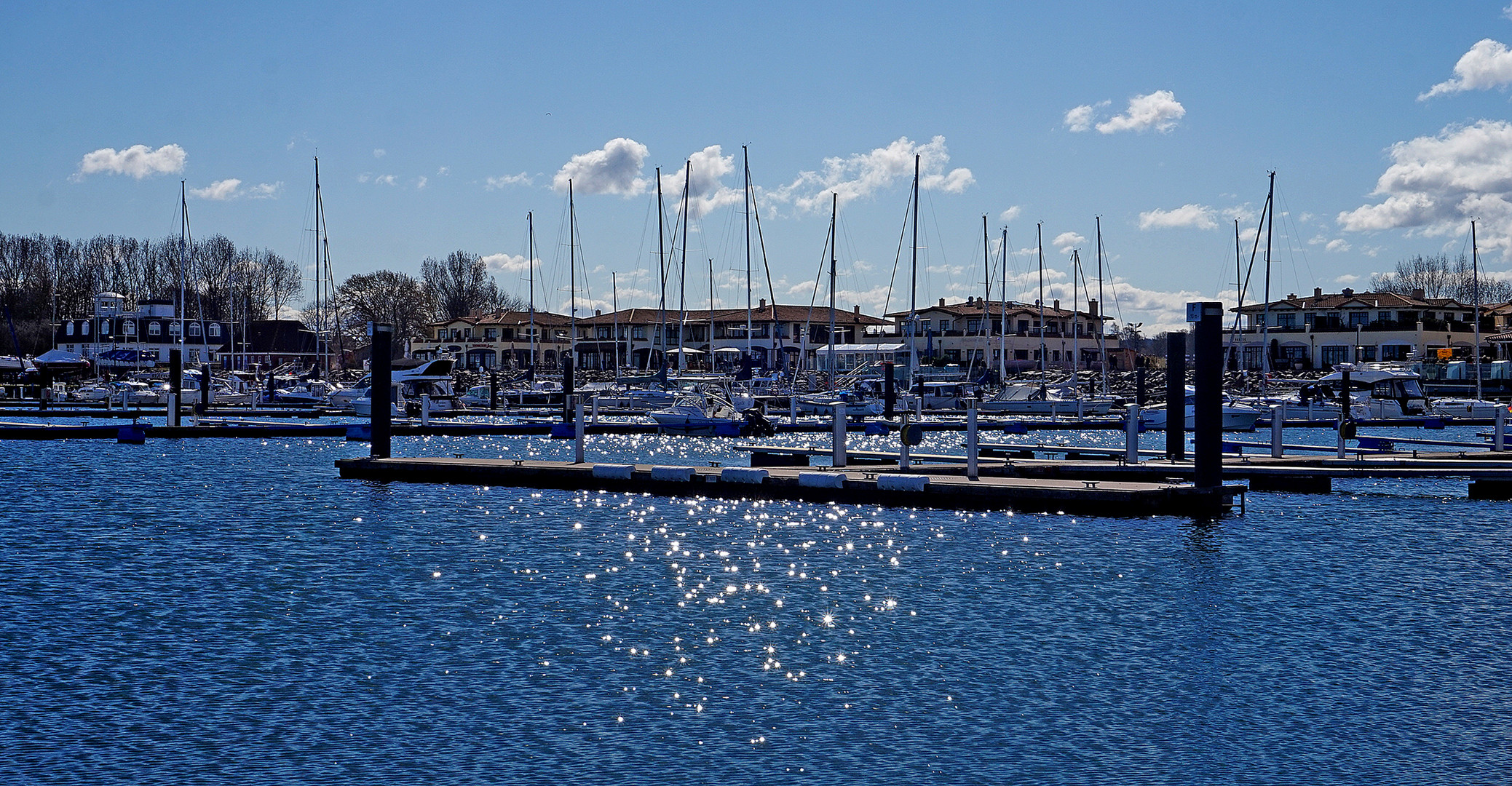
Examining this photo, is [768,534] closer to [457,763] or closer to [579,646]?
[579,646]

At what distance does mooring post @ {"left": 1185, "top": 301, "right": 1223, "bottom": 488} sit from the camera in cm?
2936

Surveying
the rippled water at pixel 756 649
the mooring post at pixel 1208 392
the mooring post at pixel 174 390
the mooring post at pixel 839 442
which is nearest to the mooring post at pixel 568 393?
the mooring post at pixel 174 390

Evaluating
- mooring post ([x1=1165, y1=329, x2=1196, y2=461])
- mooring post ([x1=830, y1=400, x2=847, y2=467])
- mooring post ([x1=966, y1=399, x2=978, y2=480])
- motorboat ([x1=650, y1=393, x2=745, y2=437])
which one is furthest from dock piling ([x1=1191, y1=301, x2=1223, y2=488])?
motorboat ([x1=650, y1=393, x2=745, y2=437])

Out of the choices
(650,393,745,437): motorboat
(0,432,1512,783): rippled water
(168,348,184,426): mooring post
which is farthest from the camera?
(650,393,745,437): motorboat

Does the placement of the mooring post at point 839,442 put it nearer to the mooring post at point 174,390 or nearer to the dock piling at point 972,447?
the dock piling at point 972,447

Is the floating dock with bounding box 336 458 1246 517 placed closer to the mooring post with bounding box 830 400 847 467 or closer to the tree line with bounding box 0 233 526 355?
the mooring post with bounding box 830 400 847 467

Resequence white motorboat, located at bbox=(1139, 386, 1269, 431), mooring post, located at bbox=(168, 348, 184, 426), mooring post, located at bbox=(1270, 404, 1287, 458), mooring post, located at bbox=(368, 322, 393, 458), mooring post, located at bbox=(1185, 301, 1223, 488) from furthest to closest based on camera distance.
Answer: white motorboat, located at bbox=(1139, 386, 1269, 431), mooring post, located at bbox=(168, 348, 184, 426), mooring post, located at bbox=(1270, 404, 1287, 458), mooring post, located at bbox=(368, 322, 393, 458), mooring post, located at bbox=(1185, 301, 1223, 488)

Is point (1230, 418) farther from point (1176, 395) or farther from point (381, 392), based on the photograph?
point (381, 392)

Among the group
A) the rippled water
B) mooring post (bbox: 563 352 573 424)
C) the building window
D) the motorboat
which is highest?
the building window

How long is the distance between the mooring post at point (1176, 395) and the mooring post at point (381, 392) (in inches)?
861

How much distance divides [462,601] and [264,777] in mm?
8693

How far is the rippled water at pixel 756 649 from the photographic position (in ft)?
44.2

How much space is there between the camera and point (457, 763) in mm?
13195

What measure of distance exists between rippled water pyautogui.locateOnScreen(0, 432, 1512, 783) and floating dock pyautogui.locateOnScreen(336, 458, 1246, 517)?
0.55 meters
